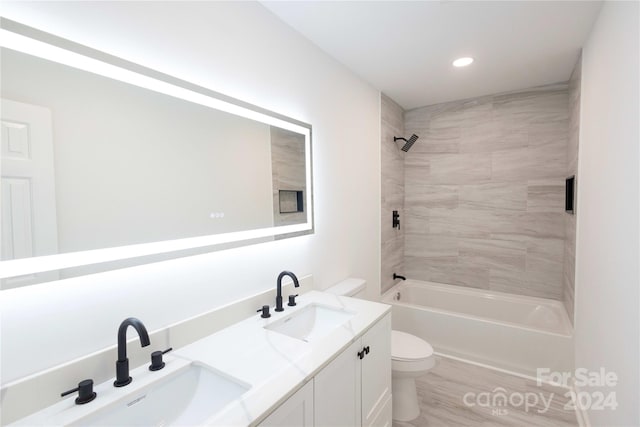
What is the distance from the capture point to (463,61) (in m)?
2.38

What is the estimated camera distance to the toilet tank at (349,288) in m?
2.16

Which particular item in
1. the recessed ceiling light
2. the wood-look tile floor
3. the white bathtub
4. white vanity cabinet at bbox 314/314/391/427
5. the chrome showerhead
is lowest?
the wood-look tile floor

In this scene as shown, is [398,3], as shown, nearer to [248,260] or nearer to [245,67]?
[245,67]

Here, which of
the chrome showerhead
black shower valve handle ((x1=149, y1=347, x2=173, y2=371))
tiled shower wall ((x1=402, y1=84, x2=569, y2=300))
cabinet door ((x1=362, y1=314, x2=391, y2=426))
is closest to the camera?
black shower valve handle ((x1=149, y1=347, x2=173, y2=371))

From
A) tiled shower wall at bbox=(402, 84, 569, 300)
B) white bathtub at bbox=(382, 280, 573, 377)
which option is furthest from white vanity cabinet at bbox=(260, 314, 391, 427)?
tiled shower wall at bbox=(402, 84, 569, 300)

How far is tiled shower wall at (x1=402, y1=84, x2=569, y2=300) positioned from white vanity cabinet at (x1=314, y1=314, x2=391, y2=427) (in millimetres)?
1702

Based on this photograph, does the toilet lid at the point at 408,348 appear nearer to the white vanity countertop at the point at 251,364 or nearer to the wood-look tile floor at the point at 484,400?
the wood-look tile floor at the point at 484,400

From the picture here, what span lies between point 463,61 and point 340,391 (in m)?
2.53

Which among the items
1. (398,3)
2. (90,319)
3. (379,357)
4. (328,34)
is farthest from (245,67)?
(379,357)

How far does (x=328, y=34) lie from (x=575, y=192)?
7.41 ft

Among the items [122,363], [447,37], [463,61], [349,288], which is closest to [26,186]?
[122,363]

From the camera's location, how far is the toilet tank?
2.16 metres

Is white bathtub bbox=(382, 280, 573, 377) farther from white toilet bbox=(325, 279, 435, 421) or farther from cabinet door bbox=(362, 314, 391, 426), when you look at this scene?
cabinet door bbox=(362, 314, 391, 426)

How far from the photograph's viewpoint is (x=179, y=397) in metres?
1.07
